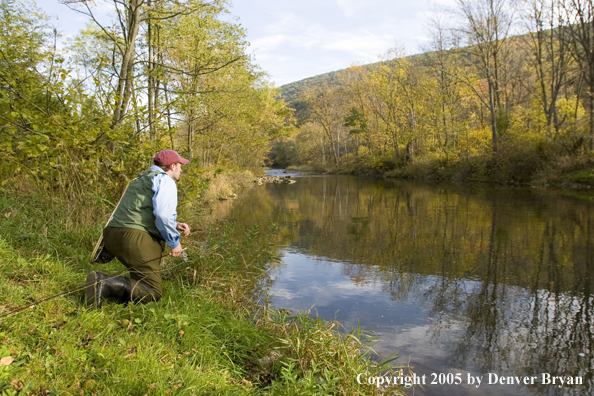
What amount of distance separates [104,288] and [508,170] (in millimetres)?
25003

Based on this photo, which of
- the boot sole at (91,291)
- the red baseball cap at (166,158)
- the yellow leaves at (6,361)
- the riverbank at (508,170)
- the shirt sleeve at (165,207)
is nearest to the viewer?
the yellow leaves at (6,361)

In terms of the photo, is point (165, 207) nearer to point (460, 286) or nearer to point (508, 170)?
point (460, 286)

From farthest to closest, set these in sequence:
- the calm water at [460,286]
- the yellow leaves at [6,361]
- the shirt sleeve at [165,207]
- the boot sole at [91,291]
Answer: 1. the calm water at [460,286]
2. the shirt sleeve at [165,207]
3. the boot sole at [91,291]
4. the yellow leaves at [6,361]

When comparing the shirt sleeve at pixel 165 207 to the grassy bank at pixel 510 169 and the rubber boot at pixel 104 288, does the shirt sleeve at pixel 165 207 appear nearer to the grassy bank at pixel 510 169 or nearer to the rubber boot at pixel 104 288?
the rubber boot at pixel 104 288

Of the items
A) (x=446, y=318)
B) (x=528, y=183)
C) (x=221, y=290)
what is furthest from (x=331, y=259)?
(x=528, y=183)

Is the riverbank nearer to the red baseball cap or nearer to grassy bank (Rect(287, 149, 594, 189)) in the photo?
grassy bank (Rect(287, 149, 594, 189))

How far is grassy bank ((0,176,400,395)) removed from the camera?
8.50 feet

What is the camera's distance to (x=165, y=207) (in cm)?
375

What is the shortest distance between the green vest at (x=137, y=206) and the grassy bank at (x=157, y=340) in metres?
0.77

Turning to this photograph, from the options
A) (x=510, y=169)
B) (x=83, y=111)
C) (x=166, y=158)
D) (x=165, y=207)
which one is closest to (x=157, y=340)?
(x=165, y=207)

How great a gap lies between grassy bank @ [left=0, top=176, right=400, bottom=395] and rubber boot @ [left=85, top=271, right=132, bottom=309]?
10cm

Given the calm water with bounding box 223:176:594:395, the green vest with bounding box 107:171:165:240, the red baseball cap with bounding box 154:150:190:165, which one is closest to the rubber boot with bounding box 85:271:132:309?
the green vest with bounding box 107:171:165:240

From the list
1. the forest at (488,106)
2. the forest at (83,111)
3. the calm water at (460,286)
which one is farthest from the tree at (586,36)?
the forest at (83,111)

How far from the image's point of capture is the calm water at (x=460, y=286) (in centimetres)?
417
